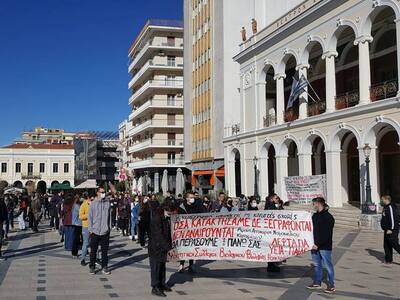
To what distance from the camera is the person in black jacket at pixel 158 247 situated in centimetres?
964

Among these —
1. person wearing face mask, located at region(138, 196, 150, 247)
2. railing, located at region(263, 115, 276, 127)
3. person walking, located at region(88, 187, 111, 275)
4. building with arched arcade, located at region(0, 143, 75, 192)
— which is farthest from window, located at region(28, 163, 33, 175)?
person walking, located at region(88, 187, 111, 275)

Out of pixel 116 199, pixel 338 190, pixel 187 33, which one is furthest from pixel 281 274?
pixel 187 33

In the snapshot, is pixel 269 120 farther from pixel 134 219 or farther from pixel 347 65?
pixel 134 219

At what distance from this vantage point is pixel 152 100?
214ft

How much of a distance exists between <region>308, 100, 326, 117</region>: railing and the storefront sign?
721cm

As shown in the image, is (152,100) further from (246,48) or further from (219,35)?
(246,48)

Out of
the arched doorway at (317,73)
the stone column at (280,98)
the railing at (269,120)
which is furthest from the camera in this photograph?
the railing at (269,120)

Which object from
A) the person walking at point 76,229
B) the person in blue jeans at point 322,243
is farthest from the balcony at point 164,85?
the person in blue jeans at point 322,243

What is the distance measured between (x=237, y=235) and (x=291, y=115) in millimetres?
22868

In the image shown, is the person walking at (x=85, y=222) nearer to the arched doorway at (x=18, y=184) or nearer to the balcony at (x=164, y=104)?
the balcony at (x=164, y=104)

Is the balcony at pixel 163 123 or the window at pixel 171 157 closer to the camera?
the window at pixel 171 157

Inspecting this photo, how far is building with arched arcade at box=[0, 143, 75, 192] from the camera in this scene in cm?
9088

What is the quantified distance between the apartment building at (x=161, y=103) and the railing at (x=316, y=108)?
3227cm

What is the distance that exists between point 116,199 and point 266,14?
83.0ft
